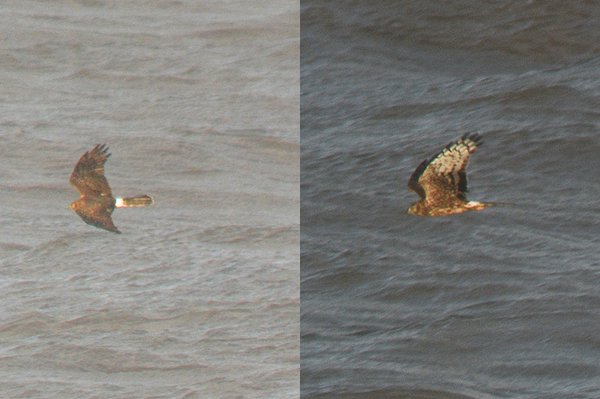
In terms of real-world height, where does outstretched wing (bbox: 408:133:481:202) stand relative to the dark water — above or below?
above

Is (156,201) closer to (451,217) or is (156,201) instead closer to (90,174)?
(451,217)

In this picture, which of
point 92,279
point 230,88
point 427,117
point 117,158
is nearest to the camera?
point 92,279

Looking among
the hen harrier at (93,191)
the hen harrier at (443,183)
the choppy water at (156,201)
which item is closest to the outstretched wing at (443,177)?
the hen harrier at (443,183)

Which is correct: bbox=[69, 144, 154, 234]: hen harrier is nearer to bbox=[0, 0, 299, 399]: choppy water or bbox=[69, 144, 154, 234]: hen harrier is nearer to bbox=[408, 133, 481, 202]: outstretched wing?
bbox=[0, 0, 299, 399]: choppy water

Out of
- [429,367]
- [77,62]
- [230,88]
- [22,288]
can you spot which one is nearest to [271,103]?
[230,88]

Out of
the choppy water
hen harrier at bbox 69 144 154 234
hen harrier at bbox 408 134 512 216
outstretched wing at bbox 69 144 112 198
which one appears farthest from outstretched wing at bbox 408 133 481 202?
the choppy water

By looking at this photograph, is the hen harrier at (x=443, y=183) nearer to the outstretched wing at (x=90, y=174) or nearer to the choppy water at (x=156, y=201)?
the outstretched wing at (x=90, y=174)

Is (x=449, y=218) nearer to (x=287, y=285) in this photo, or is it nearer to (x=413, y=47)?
(x=287, y=285)

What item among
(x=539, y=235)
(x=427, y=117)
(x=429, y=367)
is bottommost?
(x=429, y=367)
